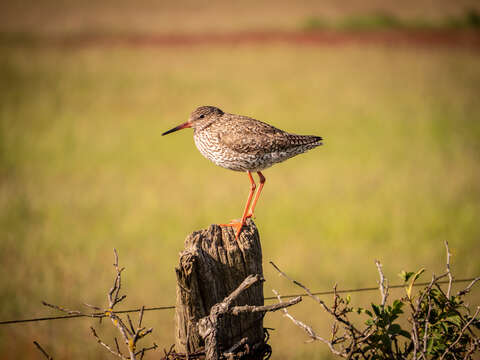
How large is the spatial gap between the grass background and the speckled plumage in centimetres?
209

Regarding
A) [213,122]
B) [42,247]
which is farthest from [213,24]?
[213,122]

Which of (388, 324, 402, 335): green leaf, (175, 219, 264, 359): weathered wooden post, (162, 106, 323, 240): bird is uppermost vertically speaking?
(162, 106, 323, 240): bird

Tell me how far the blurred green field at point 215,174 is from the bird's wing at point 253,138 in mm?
3834

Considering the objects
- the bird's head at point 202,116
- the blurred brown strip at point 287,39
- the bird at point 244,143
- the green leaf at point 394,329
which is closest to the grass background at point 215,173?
the green leaf at point 394,329

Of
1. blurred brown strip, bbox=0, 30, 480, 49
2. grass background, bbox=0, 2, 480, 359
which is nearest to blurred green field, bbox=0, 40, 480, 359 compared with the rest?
grass background, bbox=0, 2, 480, 359

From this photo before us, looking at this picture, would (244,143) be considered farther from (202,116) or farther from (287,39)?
(287,39)

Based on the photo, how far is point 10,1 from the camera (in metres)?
34.4

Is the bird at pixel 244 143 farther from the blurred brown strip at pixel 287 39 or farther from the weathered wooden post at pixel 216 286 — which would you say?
the blurred brown strip at pixel 287 39

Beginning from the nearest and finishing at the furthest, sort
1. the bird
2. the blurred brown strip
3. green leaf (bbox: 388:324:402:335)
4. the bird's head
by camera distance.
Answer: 1. green leaf (bbox: 388:324:402:335)
2. the bird
3. the bird's head
4. the blurred brown strip

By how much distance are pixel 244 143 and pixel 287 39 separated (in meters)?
31.8

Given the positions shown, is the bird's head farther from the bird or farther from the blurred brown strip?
the blurred brown strip

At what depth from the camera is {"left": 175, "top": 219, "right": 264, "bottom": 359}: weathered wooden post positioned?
3.09m

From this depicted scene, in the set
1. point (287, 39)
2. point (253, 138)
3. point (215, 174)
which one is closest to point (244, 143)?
point (253, 138)

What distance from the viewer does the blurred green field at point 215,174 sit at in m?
9.87
